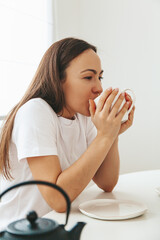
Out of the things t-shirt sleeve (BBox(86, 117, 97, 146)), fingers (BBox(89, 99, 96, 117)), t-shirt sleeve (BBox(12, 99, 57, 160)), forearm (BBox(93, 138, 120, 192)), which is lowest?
forearm (BBox(93, 138, 120, 192))

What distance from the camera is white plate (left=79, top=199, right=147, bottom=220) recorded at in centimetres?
79

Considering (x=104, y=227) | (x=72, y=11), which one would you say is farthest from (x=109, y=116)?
(x=72, y=11)

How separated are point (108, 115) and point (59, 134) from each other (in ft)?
0.87

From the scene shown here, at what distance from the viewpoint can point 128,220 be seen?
0.79m

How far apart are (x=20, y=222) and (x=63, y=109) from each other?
0.87m

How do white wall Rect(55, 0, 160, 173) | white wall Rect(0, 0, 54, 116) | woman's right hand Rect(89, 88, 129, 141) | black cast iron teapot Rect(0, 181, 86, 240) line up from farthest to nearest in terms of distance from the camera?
1. white wall Rect(55, 0, 160, 173)
2. white wall Rect(0, 0, 54, 116)
3. woman's right hand Rect(89, 88, 129, 141)
4. black cast iron teapot Rect(0, 181, 86, 240)

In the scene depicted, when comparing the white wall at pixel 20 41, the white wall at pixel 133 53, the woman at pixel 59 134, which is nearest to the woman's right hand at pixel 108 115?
the woman at pixel 59 134

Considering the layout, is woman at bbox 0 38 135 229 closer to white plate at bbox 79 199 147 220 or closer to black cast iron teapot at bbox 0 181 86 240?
white plate at bbox 79 199 147 220

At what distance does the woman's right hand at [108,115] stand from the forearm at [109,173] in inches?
7.6

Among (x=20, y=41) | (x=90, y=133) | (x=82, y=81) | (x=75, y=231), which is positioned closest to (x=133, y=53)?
(x=20, y=41)

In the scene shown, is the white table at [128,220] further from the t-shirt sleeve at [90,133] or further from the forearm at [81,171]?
the t-shirt sleeve at [90,133]

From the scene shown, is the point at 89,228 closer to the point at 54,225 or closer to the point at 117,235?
the point at 117,235

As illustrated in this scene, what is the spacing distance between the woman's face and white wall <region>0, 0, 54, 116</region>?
1.22 meters

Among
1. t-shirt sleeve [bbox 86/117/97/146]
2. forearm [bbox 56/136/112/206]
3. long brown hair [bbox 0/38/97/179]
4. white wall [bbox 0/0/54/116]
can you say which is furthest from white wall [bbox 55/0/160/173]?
forearm [bbox 56/136/112/206]
